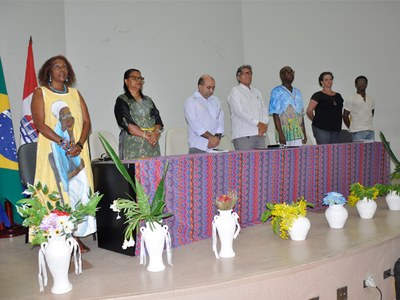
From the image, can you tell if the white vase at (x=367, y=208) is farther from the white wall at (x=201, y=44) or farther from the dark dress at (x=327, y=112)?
the white wall at (x=201, y=44)

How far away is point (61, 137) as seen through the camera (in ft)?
8.61

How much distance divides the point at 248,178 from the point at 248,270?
40.5 inches

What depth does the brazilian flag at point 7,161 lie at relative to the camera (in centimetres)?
374

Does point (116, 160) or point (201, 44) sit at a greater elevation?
point (201, 44)

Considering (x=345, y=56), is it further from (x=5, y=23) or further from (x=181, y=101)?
(x=5, y=23)

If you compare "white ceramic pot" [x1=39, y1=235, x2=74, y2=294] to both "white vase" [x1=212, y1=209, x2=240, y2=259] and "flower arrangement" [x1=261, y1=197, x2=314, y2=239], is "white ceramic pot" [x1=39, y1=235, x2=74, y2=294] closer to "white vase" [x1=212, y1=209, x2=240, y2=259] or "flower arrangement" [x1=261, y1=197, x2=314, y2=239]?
"white vase" [x1=212, y1=209, x2=240, y2=259]

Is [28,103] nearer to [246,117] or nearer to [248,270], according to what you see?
[246,117]

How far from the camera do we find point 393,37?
243 inches

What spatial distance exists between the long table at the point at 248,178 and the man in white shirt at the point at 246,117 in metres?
0.64

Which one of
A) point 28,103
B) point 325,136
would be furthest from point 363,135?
point 28,103

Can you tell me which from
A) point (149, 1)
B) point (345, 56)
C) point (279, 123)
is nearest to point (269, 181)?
point (279, 123)

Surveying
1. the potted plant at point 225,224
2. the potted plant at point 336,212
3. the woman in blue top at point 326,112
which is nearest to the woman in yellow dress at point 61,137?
the potted plant at point 225,224

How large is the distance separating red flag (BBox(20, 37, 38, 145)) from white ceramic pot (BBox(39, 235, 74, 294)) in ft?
6.89

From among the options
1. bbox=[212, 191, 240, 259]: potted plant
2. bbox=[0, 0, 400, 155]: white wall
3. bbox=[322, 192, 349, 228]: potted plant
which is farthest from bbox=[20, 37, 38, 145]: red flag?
bbox=[322, 192, 349, 228]: potted plant
